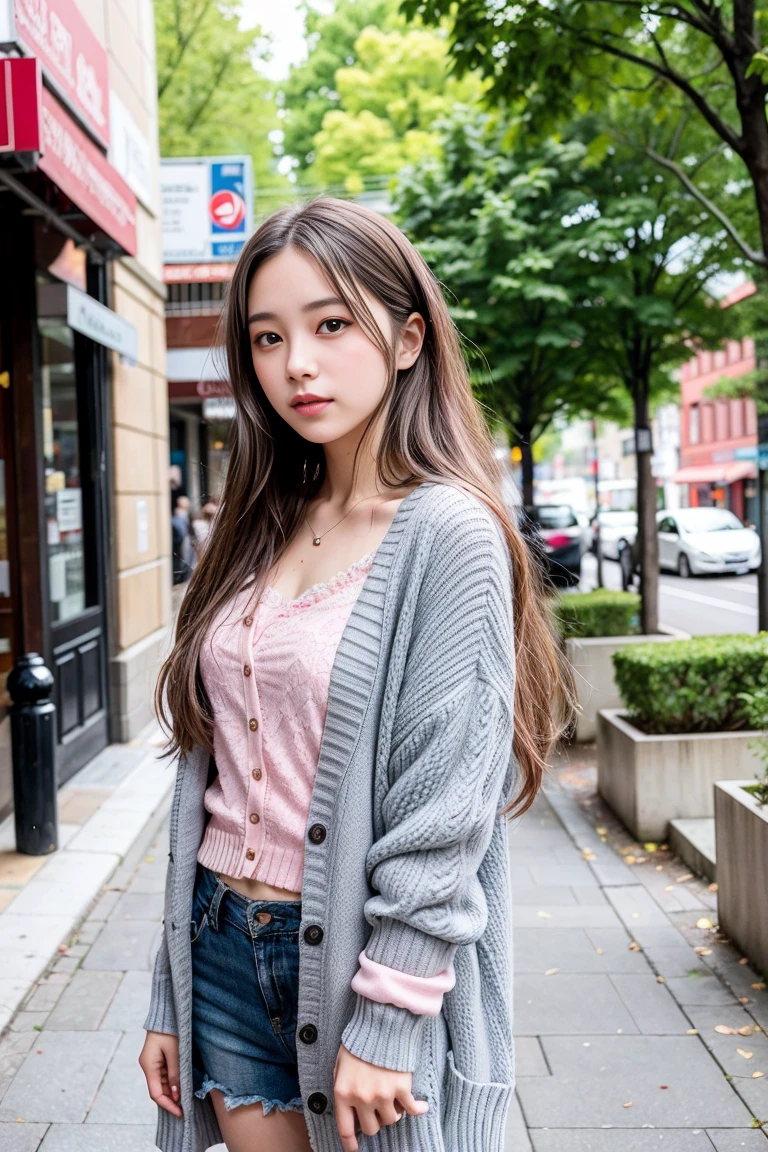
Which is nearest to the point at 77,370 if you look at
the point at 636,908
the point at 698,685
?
the point at 698,685

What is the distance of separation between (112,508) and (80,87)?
307 centimetres

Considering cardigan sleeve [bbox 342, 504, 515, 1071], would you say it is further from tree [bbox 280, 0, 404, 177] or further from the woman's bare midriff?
tree [bbox 280, 0, 404, 177]

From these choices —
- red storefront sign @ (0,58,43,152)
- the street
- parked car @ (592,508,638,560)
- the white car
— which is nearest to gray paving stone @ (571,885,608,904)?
red storefront sign @ (0,58,43,152)

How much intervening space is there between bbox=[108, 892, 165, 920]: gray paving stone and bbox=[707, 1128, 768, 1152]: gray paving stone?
2598 millimetres

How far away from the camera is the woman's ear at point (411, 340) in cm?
166

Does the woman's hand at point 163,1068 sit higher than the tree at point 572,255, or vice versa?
the tree at point 572,255

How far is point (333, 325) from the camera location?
1.58 metres

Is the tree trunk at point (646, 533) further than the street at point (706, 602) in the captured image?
No

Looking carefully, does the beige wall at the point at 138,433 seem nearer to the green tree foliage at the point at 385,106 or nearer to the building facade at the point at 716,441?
the green tree foliage at the point at 385,106

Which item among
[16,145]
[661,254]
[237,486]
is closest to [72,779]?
[16,145]

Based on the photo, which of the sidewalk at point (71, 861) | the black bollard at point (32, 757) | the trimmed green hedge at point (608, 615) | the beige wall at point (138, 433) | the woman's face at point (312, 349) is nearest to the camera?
the woman's face at point (312, 349)

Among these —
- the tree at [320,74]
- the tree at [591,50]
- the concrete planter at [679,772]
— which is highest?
the tree at [320,74]

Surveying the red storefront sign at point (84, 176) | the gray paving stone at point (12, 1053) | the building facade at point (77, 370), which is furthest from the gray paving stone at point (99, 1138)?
the red storefront sign at point (84, 176)

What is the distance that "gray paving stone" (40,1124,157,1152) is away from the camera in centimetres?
314
